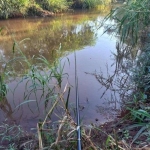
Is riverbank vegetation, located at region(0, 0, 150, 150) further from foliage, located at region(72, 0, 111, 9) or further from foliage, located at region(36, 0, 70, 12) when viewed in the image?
foliage, located at region(72, 0, 111, 9)

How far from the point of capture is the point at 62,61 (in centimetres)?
354

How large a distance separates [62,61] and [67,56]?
0.89 feet

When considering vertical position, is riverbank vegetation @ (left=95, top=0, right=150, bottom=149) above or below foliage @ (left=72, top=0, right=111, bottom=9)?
below

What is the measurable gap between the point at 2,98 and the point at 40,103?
1.28ft

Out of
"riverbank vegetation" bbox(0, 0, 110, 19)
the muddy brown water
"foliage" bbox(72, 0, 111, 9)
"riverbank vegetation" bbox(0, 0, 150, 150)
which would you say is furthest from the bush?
"riverbank vegetation" bbox(0, 0, 150, 150)

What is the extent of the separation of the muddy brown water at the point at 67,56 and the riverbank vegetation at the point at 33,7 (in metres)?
0.41

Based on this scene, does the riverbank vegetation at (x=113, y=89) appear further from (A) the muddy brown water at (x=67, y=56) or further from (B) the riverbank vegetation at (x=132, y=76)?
(A) the muddy brown water at (x=67, y=56)

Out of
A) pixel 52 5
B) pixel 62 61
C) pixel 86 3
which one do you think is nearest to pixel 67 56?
pixel 62 61

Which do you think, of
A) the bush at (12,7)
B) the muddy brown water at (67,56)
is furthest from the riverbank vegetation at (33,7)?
the muddy brown water at (67,56)

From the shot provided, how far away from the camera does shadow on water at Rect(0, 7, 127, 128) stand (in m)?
2.18

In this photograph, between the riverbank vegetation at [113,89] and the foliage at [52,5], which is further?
the foliage at [52,5]

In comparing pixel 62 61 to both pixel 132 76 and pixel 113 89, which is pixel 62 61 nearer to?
pixel 113 89

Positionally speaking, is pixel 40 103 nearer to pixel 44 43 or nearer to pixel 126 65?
pixel 126 65

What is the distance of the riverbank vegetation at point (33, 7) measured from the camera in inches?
283
